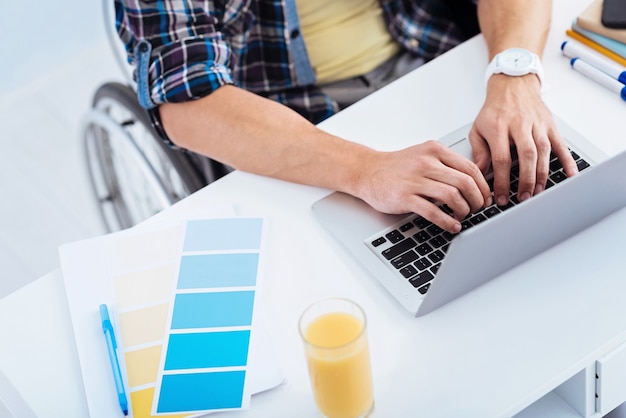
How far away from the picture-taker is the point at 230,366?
954mm

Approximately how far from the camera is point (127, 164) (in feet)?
6.31

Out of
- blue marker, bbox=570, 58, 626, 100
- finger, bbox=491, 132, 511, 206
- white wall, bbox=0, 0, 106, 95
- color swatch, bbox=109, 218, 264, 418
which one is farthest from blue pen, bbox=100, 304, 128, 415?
white wall, bbox=0, 0, 106, 95

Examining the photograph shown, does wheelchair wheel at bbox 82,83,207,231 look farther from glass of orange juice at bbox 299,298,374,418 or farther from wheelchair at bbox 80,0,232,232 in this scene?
glass of orange juice at bbox 299,298,374,418

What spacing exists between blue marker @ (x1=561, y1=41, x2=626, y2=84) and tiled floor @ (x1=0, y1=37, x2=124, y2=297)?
1272mm

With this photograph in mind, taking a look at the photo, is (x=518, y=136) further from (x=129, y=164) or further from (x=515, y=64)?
(x=129, y=164)

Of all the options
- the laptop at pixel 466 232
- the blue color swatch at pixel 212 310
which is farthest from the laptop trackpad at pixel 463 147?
the blue color swatch at pixel 212 310

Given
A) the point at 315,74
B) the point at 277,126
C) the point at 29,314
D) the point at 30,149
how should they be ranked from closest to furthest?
the point at 29,314, the point at 277,126, the point at 315,74, the point at 30,149

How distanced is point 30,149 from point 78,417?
170 centimetres

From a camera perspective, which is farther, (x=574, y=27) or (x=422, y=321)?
(x=574, y=27)

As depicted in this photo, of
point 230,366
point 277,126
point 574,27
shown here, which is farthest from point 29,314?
point 574,27

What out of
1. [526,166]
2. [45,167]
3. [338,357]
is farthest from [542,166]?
[45,167]

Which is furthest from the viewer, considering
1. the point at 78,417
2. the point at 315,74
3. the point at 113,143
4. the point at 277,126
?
the point at 113,143

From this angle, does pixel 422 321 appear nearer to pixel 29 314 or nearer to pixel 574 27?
pixel 29 314

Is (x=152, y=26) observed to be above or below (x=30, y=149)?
above
